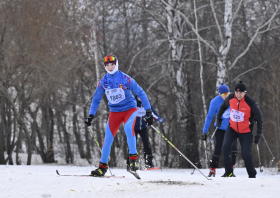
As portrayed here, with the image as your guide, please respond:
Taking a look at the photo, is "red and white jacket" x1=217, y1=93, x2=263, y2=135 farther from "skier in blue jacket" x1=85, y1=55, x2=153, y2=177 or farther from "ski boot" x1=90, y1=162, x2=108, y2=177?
"ski boot" x1=90, y1=162, x2=108, y2=177

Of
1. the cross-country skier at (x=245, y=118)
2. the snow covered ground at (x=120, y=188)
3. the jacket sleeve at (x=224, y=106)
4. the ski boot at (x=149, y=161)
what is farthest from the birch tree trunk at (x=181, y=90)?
the snow covered ground at (x=120, y=188)

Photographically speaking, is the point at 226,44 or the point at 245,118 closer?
the point at 245,118

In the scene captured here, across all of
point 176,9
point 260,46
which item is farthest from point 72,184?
point 260,46

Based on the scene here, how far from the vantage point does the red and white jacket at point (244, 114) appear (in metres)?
6.30

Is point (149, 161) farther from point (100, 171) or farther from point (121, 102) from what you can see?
point (121, 102)

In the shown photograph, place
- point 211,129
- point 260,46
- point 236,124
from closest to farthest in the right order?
point 236,124 → point 211,129 → point 260,46

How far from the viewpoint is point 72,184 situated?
15.8 ft

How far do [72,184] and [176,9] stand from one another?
9.01 m

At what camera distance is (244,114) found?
20.9 feet

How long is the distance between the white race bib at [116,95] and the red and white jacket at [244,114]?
186cm

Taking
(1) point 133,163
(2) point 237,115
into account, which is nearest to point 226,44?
(2) point 237,115

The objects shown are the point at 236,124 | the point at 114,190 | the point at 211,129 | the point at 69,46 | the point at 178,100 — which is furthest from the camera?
the point at 211,129

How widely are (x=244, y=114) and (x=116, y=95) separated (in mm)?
2115

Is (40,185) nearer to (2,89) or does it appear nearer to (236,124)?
(236,124)
